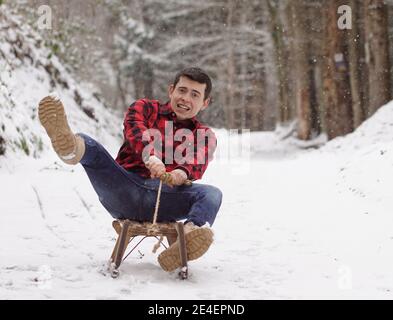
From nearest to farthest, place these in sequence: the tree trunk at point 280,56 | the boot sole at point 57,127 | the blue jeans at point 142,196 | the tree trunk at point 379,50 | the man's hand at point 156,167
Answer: the boot sole at point 57,127
the man's hand at point 156,167
the blue jeans at point 142,196
the tree trunk at point 379,50
the tree trunk at point 280,56

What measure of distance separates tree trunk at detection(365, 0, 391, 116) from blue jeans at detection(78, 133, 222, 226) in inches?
422

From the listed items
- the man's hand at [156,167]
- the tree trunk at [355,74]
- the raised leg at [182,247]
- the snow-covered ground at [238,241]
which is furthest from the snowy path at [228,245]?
the tree trunk at [355,74]

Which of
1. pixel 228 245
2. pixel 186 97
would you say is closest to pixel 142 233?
pixel 186 97

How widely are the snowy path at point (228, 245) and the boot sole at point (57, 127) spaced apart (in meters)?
0.82

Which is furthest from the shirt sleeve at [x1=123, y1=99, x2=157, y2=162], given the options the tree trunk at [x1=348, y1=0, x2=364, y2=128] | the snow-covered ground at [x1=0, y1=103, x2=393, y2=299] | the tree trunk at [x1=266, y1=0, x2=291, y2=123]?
the tree trunk at [x1=266, y1=0, x2=291, y2=123]

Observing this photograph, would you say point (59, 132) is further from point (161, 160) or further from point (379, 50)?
point (379, 50)

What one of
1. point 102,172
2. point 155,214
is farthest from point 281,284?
point 102,172

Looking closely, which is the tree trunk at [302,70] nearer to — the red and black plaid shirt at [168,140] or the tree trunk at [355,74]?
the tree trunk at [355,74]

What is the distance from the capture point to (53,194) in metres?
7.27

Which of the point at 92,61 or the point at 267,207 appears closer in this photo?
the point at 267,207

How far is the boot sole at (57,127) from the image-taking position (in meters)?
3.75

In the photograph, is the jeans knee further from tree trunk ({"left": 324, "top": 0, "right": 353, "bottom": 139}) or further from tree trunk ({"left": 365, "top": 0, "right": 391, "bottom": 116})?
tree trunk ({"left": 324, "top": 0, "right": 353, "bottom": 139})
